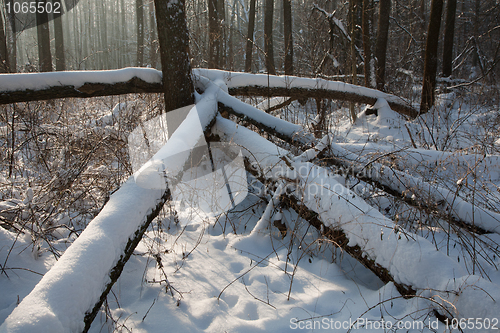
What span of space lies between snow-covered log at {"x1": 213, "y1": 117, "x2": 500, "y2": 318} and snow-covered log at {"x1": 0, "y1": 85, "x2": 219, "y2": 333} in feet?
2.96

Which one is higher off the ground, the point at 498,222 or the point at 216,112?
the point at 216,112

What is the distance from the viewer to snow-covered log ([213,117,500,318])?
123 centimetres

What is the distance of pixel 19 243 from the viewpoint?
1688 millimetres

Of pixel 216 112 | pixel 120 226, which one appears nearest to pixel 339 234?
pixel 120 226

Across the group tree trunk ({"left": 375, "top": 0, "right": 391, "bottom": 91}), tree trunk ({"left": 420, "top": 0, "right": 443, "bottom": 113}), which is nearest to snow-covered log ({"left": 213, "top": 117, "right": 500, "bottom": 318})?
tree trunk ({"left": 420, "top": 0, "right": 443, "bottom": 113})

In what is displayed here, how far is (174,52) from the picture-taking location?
2.76 m

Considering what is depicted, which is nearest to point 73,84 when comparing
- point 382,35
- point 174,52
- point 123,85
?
point 123,85

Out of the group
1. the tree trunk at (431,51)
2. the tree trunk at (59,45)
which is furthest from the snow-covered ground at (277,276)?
the tree trunk at (59,45)

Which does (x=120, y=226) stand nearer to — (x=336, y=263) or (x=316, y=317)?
(x=316, y=317)

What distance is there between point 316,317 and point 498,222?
4.64 feet

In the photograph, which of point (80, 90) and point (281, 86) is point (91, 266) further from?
point (281, 86)

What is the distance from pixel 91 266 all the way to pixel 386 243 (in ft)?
4.71

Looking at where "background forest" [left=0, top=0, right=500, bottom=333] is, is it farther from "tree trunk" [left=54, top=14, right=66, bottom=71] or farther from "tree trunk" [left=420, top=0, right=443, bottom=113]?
"tree trunk" [left=54, top=14, right=66, bottom=71]

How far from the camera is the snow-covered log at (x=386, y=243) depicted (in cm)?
123
